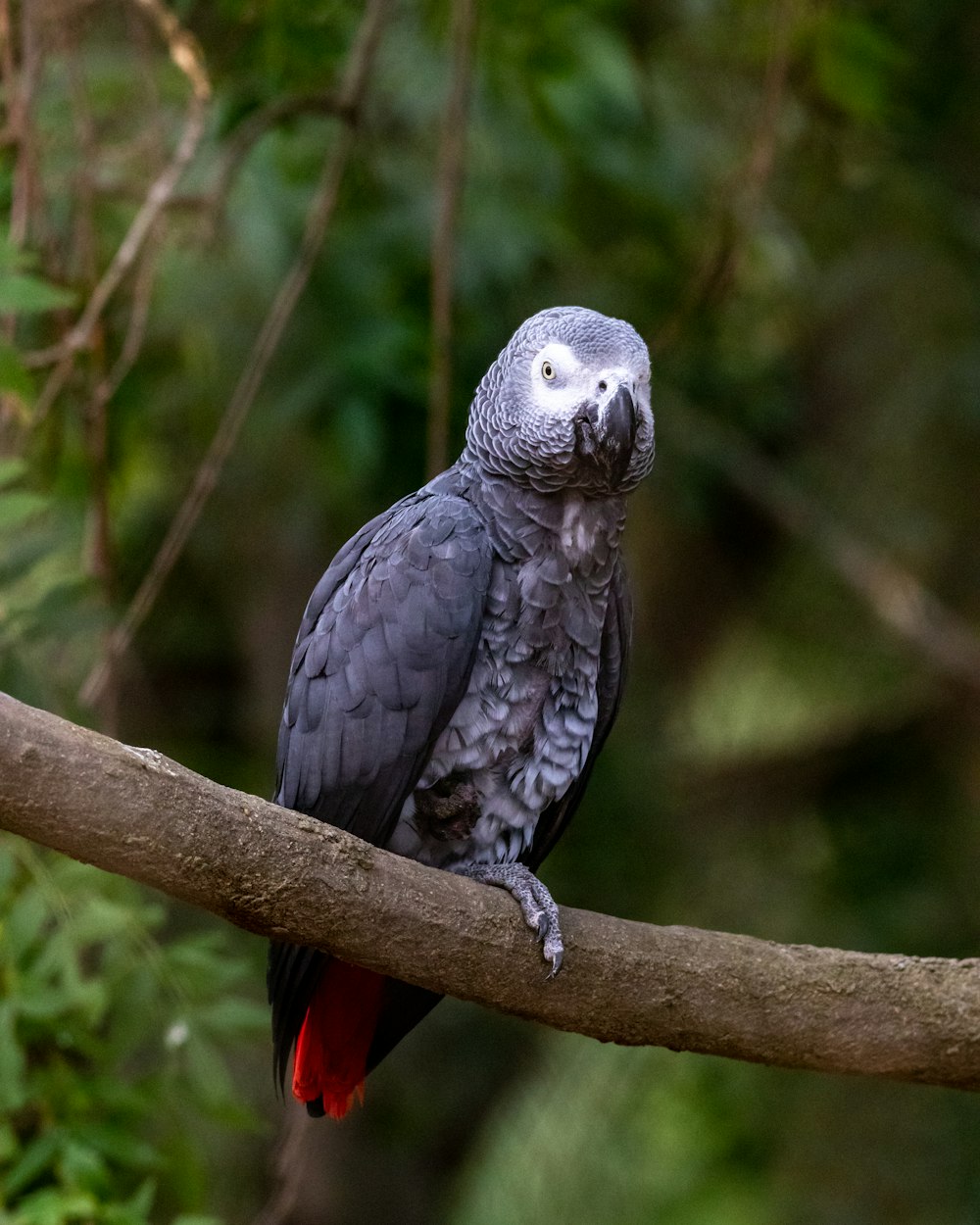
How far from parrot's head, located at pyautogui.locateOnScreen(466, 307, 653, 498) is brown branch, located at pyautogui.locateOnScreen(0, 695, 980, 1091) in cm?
48

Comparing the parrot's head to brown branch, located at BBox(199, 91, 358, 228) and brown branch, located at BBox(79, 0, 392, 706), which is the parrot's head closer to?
brown branch, located at BBox(79, 0, 392, 706)

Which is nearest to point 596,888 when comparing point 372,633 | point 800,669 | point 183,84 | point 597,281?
point 800,669

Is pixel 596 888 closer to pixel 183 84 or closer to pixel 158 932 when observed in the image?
pixel 158 932

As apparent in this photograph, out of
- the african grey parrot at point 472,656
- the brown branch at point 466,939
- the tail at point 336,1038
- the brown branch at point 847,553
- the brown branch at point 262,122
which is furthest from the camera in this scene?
the brown branch at point 847,553

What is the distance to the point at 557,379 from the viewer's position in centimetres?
155

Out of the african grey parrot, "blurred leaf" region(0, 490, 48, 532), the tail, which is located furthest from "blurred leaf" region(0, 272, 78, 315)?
the tail

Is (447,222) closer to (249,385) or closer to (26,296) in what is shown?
(249,385)

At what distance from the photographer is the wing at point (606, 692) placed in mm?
1777

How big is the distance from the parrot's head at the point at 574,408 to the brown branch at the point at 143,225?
0.70 m

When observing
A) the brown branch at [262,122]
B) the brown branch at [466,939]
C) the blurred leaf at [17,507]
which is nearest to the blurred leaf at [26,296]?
the blurred leaf at [17,507]

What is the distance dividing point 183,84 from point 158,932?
5.87ft

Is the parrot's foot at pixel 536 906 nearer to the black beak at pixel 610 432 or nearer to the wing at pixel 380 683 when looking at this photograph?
the wing at pixel 380 683

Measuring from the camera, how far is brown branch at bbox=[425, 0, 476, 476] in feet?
6.61

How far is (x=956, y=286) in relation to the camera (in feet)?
9.63
